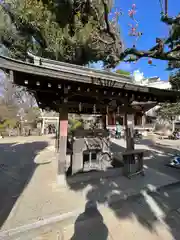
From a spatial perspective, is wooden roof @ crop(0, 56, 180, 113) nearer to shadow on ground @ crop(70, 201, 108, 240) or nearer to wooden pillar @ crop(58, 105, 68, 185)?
wooden pillar @ crop(58, 105, 68, 185)

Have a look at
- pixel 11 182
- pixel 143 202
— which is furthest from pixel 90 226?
pixel 11 182

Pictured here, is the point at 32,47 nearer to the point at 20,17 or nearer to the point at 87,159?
the point at 20,17

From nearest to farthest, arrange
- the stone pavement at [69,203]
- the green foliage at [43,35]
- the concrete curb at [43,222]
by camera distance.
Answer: the concrete curb at [43,222]
the stone pavement at [69,203]
the green foliage at [43,35]

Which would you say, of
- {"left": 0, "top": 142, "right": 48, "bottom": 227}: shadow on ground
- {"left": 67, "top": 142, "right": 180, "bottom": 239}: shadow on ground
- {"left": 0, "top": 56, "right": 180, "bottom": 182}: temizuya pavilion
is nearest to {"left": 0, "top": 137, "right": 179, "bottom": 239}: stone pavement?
{"left": 67, "top": 142, "right": 180, "bottom": 239}: shadow on ground

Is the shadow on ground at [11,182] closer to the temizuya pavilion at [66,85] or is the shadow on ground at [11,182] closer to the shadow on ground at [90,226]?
the temizuya pavilion at [66,85]

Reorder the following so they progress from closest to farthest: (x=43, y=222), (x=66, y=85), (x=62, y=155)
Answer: (x=43, y=222) → (x=66, y=85) → (x=62, y=155)

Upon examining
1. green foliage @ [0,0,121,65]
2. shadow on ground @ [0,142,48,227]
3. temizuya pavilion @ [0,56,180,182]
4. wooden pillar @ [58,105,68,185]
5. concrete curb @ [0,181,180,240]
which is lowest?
shadow on ground @ [0,142,48,227]

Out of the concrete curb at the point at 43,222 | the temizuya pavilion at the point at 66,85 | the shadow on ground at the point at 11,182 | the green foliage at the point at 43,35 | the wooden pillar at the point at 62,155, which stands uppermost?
the green foliage at the point at 43,35

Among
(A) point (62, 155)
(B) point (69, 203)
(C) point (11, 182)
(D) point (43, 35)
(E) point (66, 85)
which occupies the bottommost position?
(C) point (11, 182)

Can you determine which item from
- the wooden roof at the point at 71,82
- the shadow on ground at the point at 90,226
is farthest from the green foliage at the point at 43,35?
the shadow on ground at the point at 90,226

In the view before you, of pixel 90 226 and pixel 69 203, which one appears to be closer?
pixel 90 226

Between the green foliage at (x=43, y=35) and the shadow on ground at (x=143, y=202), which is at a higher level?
the green foliage at (x=43, y=35)

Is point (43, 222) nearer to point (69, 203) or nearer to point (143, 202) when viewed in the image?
point (69, 203)

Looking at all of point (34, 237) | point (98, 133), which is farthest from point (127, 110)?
point (34, 237)
